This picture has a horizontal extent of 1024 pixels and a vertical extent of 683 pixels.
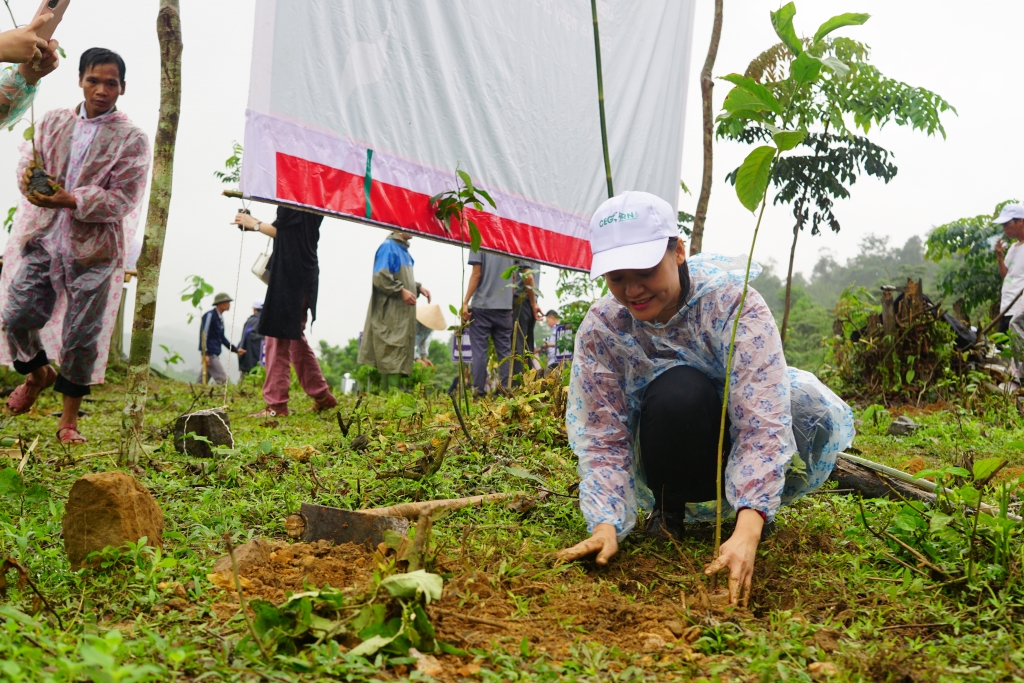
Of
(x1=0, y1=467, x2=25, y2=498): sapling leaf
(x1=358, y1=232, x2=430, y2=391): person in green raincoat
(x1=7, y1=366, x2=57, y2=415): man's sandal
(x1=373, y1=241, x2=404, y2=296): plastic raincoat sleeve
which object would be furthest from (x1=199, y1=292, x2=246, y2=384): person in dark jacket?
(x1=0, y1=467, x2=25, y2=498): sapling leaf

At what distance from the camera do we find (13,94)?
2818mm

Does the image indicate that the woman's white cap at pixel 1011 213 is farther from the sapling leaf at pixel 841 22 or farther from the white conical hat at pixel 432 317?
the sapling leaf at pixel 841 22

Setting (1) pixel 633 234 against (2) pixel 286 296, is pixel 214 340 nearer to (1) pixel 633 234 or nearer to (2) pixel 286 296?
(2) pixel 286 296

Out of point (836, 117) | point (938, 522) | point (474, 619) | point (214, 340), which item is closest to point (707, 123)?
point (836, 117)

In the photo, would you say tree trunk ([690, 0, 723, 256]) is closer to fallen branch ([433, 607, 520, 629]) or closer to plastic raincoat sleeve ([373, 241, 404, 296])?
plastic raincoat sleeve ([373, 241, 404, 296])

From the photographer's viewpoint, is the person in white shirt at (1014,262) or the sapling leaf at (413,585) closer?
the sapling leaf at (413,585)

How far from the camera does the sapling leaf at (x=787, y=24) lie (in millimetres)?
1892

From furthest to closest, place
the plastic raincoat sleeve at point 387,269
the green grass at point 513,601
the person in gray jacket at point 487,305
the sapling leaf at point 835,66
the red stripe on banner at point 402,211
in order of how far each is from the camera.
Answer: the plastic raincoat sleeve at point 387,269 → the person in gray jacket at point 487,305 → the red stripe on banner at point 402,211 → the sapling leaf at point 835,66 → the green grass at point 513,601

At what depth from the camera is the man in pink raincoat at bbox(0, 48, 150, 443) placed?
3471mm

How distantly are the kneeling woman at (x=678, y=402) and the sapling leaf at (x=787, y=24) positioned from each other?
0.47m

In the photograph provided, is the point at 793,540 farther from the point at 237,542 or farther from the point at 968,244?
the point at 968,244

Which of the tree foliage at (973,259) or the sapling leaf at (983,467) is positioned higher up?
the tree foliage at (973,259)

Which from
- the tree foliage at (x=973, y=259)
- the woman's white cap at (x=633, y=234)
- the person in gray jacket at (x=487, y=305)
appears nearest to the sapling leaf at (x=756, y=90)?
the woman's white cap at (x=633, y=234)

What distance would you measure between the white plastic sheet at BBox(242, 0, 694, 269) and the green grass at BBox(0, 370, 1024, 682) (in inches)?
47.9
